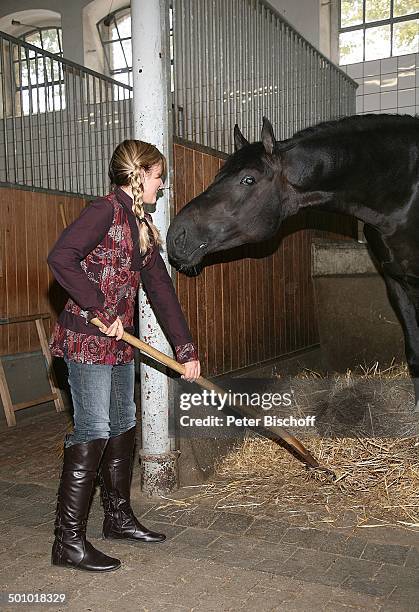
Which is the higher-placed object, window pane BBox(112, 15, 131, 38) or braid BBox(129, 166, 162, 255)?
window pane BBox(112, 15, 131, 38)

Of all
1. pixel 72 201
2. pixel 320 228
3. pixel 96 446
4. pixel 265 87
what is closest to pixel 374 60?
pixel 320 228

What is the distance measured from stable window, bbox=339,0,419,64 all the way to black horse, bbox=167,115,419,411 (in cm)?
409

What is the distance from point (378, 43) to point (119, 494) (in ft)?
20.4

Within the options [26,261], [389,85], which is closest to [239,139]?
[26,261]

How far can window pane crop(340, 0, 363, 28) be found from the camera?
6.97 meters

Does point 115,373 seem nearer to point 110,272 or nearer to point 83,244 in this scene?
point 110,272

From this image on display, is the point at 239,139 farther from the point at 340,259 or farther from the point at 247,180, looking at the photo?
the point at 340,259

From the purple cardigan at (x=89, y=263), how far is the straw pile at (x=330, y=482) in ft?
2.65

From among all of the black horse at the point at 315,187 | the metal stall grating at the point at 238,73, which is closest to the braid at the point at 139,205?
the black horse at the point at 315,187

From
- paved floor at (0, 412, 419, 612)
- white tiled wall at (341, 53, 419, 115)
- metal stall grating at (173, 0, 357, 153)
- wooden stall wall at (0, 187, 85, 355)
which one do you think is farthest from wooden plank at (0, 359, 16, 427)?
white tiled wall at (341, 53, 419, 115)

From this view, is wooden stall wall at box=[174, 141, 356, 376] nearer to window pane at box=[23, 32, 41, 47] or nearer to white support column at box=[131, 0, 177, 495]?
white support column at box=[131, 0, 177, 495]

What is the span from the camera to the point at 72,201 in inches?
207

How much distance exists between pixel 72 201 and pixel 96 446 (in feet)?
11.7

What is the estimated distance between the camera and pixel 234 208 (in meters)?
2.78
